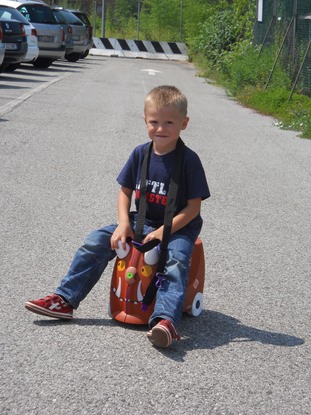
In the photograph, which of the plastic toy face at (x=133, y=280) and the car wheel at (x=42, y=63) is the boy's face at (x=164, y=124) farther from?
the car wheel at (x=42, y=63)

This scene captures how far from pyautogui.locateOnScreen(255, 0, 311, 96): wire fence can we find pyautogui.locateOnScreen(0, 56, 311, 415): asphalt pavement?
758cm

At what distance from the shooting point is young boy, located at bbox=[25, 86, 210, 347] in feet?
16.2

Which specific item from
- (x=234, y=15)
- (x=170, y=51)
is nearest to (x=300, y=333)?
(x=234, y=15)

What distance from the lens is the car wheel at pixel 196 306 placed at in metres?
5.17

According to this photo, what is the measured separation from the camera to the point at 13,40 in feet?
78.1

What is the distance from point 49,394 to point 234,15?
105 feet

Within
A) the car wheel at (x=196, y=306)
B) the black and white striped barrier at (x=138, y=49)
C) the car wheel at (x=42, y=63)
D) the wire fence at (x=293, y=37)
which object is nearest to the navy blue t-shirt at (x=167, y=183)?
the car wheel at (x=196, y=306)

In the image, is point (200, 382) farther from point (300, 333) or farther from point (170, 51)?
point (170, 51)

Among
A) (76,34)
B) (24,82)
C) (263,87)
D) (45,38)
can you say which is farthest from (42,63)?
(263,87)

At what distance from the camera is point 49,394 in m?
4.04

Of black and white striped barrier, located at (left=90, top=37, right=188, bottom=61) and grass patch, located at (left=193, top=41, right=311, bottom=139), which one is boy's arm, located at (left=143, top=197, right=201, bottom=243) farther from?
black and white striped barrier, located at (left=90, top=37, right=188, bottom=61)

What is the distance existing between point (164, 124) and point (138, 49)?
46.6 m

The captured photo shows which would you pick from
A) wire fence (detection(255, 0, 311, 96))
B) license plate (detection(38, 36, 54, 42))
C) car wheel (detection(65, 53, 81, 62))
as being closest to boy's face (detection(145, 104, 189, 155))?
wire fence (detection(255, 0, 311, 96))

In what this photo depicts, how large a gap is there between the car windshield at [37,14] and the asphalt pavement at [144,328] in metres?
17.2
